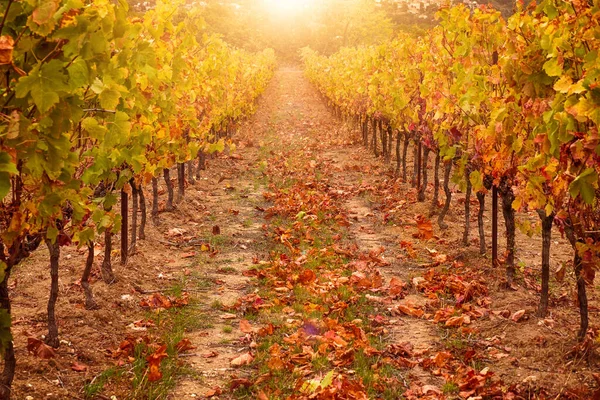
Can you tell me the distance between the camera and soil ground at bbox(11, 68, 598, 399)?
4.91 metres

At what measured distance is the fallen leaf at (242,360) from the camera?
5359 mm

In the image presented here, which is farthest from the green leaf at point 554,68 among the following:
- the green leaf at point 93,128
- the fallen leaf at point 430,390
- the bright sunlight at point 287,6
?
the bright sunlight at point 287,6

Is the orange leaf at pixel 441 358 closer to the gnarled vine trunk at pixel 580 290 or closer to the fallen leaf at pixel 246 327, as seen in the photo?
the gnarled vine trunk at pixel 580 290

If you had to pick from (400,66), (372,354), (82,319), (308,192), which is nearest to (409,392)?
(372,354)

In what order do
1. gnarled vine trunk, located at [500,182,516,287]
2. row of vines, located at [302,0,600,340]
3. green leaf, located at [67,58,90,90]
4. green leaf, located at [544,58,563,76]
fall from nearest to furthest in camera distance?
green leaf, located at [67,58,90,90] → row of vines, located at [302,0,600,340] → green leaf, located at [544,58,563,76] → gnarled vine trunk, located at [500,182,516,287]

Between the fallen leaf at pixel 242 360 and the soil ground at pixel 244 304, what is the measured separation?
0.05 meters

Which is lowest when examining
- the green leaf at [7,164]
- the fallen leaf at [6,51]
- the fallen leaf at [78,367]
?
the fallen leaf at [78,367]

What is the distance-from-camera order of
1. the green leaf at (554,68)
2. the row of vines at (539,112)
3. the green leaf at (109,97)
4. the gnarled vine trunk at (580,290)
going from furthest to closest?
the gnarled vine trunk at (580,290)
the green leaf at (554,68)
the row of vines at (539,112)
the green leaf at (109,97)

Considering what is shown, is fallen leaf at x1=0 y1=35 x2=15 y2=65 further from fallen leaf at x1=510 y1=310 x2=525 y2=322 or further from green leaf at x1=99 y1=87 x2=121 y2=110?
fallen leaf at x1=510 y1=310 x2=525 y2=322

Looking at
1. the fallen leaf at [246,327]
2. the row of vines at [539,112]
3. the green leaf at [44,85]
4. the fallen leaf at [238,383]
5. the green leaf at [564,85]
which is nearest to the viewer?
the green leaf at [44,85]

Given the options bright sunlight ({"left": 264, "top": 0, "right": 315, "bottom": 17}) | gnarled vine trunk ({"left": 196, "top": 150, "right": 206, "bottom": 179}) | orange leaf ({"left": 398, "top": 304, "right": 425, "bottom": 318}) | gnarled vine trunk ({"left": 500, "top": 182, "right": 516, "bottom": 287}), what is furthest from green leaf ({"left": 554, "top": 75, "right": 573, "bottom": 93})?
bright sunlight ({"left": 264, "top": 0, "right": 315, "bottom": 17})

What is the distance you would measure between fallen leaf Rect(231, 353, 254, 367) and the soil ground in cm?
5

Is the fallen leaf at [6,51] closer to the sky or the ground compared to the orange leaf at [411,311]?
closer to the sky

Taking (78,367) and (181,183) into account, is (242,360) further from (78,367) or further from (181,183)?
(181,183)
